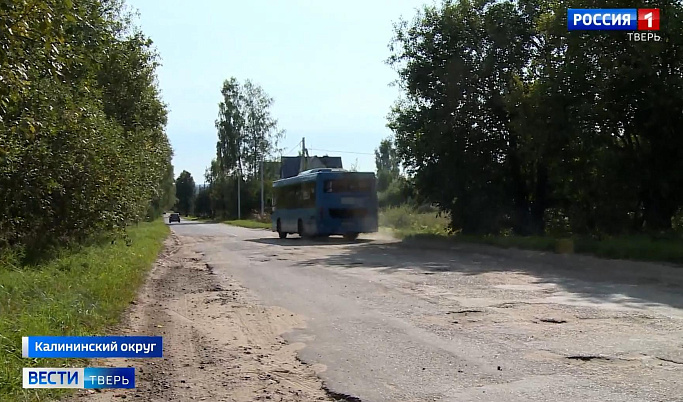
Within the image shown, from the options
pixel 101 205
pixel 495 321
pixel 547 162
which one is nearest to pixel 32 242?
pixel 101 205

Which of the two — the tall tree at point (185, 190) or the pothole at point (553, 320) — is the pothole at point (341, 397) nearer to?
the pothole at point (553, 320)

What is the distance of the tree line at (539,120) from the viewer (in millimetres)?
19922

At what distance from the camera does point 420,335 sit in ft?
27.4

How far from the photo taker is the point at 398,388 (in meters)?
6.12

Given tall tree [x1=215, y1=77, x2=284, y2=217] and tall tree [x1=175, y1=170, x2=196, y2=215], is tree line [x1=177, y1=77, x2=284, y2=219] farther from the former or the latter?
tall tree [x1=175, y1=170, x2=196, y2=215]

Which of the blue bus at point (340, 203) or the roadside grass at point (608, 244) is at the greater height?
the blue bus at point (340, 203)

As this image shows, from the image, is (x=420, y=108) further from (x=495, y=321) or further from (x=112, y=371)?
(x=112, y=371)

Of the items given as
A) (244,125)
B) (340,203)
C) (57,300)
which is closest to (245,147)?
(244,125)

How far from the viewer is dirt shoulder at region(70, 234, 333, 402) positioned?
6.21 metres
